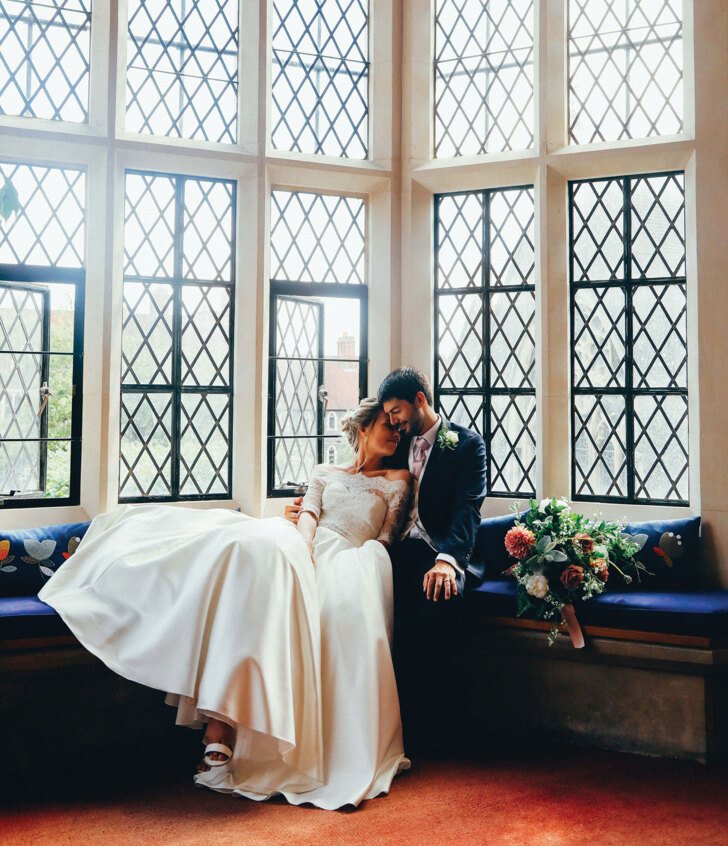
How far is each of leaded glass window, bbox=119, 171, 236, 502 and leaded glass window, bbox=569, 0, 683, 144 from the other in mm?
2198

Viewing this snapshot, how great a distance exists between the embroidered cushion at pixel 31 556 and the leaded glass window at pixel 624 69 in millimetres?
3677

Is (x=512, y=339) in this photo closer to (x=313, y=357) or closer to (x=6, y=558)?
(x=313, y=357)

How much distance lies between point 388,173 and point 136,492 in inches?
97.4

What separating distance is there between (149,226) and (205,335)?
2.36 ft

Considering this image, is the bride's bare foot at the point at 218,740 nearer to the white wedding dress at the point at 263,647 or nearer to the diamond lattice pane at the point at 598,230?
the white wedding dress at the point at 263,647

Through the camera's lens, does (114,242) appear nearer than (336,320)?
Yes

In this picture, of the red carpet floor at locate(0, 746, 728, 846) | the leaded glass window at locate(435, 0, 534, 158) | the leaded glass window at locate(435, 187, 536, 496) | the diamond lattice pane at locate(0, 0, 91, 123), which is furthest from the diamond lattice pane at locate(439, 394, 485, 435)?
the diamond lattice pane at locate(0, 0, 91, 123)

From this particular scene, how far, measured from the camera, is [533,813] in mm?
2898

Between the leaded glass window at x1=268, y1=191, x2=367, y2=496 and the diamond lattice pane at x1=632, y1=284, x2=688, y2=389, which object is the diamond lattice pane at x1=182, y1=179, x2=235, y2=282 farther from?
the diamond lattice pane at x1=632, y1=284, x2=688, y2=389

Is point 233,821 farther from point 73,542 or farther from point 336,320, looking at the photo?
point 336,320

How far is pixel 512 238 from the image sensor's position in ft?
15.8

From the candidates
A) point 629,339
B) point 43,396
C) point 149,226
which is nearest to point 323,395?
point 149,226

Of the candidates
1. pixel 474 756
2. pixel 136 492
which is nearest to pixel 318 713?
pixel 474 756

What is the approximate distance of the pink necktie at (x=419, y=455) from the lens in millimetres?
4078
